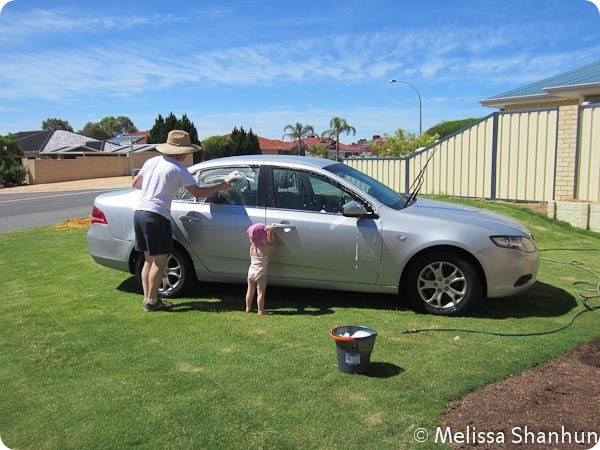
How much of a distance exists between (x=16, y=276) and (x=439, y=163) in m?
12.8

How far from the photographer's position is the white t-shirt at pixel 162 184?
17.7ft

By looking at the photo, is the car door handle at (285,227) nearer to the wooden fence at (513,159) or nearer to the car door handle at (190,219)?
the car door handle at (190,219)

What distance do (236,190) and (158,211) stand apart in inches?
34.6

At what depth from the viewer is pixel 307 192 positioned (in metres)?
5.62

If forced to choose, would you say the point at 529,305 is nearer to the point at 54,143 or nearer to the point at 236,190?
the point at 236,190

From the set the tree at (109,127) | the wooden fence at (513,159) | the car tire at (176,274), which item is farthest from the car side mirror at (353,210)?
the tree at (109,127)

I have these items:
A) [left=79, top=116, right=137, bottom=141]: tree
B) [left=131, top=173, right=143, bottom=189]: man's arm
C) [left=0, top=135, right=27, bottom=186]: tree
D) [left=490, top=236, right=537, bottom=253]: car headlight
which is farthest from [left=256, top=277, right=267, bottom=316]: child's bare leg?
[left=79, top=116, right=137, bottom=141]: tree

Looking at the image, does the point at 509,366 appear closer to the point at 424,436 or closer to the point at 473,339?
the point at 473,339

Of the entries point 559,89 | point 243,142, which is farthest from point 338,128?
point 559,89

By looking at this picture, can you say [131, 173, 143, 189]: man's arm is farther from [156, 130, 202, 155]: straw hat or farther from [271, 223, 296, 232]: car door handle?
[271, 223, 296, 232]: car door handle

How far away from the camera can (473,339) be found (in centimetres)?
458

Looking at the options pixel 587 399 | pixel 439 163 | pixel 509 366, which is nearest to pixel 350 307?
Answer: pixel 509 366

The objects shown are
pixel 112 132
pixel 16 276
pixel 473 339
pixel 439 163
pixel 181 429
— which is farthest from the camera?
pixel 112 132

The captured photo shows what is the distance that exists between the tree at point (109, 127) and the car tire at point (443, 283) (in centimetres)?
11984
